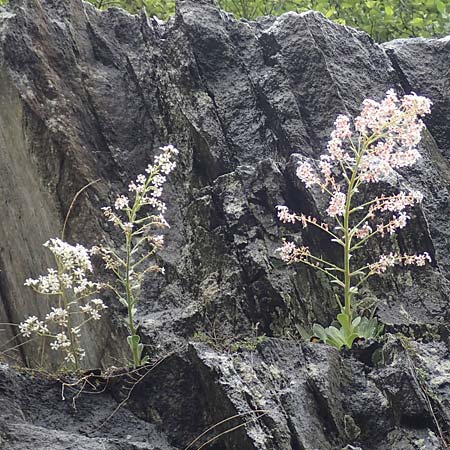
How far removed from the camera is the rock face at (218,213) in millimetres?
3881

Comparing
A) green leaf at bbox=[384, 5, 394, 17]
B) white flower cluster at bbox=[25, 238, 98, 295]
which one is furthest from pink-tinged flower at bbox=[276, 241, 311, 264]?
green leaf at bbox=[384, 5, 394, 17]

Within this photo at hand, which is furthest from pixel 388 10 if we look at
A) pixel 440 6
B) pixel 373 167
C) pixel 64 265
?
pixel 64 265

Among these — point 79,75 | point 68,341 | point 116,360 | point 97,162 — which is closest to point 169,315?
point 116,360

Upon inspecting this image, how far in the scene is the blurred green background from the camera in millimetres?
9883

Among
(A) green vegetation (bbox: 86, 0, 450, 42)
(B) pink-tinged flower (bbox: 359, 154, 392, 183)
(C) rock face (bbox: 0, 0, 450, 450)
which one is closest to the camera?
(C) rock face (bbox: 0, 0, 450, 450)

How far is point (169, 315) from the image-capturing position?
5.18 metres

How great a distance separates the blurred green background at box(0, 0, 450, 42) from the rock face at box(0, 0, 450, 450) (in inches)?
119

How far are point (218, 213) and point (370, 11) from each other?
622 cm

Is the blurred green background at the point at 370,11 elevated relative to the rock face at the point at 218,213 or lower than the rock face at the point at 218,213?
elevated

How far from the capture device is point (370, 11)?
10.2 metres

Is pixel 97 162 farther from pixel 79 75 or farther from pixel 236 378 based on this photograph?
pixel 236 378

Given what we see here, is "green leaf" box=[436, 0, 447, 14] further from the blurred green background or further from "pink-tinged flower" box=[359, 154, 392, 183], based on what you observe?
"pink-tinged flower" box=[359, 154, 392, 183]

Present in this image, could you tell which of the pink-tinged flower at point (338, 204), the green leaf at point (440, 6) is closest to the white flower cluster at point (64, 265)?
the pink-tinged flower at point (338, 204)

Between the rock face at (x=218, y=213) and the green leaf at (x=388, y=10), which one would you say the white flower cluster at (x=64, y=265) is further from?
the green leaf at (x=388, y=10)
